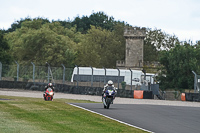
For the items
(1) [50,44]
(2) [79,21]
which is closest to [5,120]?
(1) [50,44]

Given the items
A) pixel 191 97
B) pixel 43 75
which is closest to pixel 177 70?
pixel 43 75

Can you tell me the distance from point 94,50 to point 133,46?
46.8 feet

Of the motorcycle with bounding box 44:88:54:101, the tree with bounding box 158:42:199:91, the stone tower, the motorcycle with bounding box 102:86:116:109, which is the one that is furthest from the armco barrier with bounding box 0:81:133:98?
the stone tower

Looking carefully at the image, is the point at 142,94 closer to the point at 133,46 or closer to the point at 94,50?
the point at 133,46

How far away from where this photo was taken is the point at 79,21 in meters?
143

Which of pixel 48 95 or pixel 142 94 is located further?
pixel 142 94

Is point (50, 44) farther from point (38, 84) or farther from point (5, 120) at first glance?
point (5, 120)

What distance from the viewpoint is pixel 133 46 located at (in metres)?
95.4

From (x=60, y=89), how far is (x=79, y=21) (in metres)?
98.6

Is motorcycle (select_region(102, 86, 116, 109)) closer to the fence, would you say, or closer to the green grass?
the green grass

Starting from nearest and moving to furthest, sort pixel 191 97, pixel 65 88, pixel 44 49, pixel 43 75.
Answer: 1. pixel 191 97
2. pixel 65 88
3. pixel 43 75
4. pixel 44 49

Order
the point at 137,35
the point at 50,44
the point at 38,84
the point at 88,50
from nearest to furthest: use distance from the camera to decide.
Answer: the point at 38,84
the point at 50,44
the point at 137,35
the point at 88,50

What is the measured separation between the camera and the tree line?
207ft

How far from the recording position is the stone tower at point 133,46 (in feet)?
310
